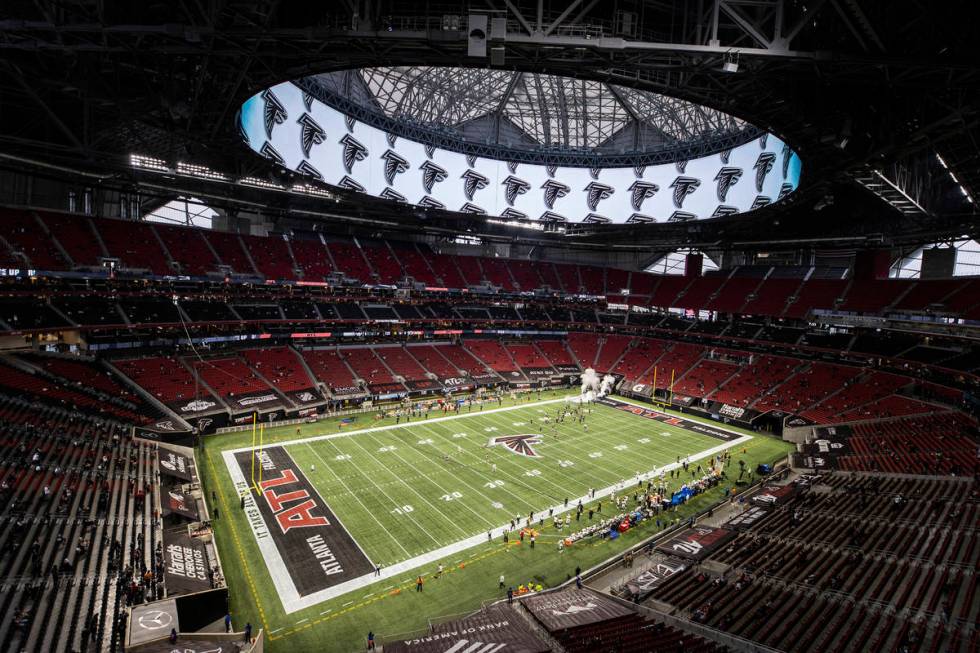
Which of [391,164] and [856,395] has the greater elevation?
[391,164]

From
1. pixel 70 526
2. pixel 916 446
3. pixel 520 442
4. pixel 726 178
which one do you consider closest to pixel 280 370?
pixel 520 442

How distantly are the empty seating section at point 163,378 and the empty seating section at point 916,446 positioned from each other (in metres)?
49.4

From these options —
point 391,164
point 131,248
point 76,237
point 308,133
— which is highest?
point 308,133

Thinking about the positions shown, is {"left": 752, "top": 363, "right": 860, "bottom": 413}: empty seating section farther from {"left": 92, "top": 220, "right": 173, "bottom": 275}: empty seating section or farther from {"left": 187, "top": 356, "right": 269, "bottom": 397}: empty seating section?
{"left": 92, "top": 220, "right": 173, "bottom": 275}: empty seating section

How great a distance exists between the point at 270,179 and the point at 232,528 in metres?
32.0

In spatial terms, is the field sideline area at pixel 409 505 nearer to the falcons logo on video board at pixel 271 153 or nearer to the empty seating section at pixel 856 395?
the empty seating section at pixel 856 395

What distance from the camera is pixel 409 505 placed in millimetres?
28031

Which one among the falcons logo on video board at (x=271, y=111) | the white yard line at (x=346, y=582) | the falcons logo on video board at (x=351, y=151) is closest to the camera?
the white yard line at (x=346, y=582)

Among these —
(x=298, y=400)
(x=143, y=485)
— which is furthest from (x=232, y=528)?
(x=298, y=400)

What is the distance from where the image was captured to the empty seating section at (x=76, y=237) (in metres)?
43.4

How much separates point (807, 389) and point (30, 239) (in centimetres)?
7252

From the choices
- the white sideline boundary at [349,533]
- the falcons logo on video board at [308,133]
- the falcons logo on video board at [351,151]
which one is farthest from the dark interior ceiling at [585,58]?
the white sideline boundary at [349,533]

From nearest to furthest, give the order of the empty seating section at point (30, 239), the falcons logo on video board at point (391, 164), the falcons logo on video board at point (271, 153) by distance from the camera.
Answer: the falcons logo on video board at point (271, 153) → the empty seating section at point (30, 239) → the falcons logo on video board at point (391, 164)

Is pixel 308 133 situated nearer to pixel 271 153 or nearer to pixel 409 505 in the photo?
pixel 271 153
